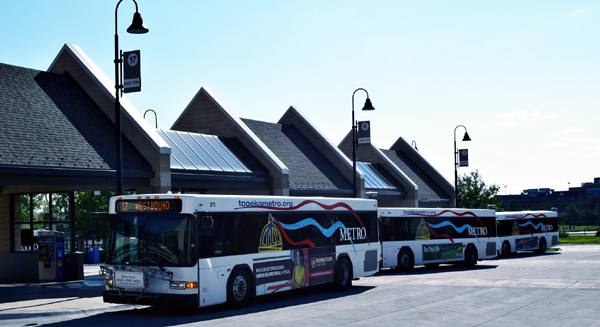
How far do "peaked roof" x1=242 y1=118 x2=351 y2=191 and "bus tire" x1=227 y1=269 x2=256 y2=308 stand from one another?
19.1 meters

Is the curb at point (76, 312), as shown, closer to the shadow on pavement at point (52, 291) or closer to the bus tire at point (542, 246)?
the shadow on pavement at point (52, 291)

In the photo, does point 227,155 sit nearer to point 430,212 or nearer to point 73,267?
point 73,267

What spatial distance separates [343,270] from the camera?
21625mm

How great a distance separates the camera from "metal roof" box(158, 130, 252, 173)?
30016 millimetres

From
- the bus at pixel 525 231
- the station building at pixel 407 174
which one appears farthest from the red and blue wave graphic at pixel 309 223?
the station building at pixel 407 174

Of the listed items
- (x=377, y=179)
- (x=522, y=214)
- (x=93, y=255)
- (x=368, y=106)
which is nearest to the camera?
(x=368, y=106)

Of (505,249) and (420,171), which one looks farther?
(420,171)

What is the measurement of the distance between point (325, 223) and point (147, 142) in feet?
29.3

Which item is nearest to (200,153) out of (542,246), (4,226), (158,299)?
(4,226)

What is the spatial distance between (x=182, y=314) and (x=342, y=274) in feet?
21.5

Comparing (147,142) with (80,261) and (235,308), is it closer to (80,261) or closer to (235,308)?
(80,261)

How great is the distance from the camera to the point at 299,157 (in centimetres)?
4178

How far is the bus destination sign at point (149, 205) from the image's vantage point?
1580cm

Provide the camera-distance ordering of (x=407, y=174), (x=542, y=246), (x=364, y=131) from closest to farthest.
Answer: (x=364, y=131) < (x=542, y=246) < (x=407, y=174)
